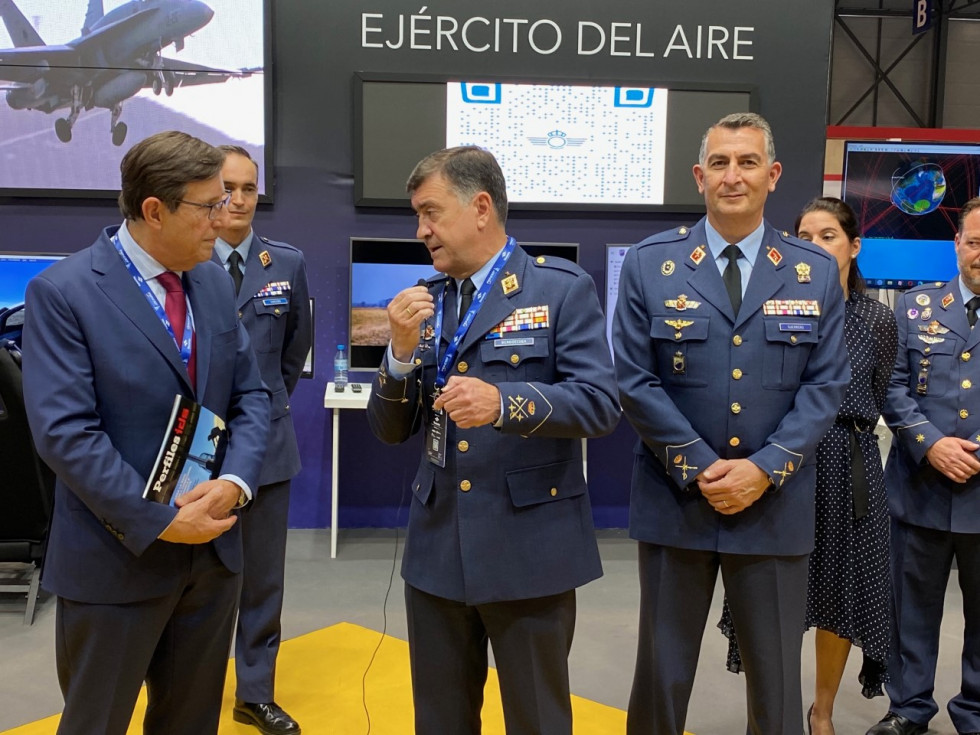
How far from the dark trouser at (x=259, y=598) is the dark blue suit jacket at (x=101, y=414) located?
44.5 inches

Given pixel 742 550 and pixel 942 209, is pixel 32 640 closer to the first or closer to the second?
pixel 742 550

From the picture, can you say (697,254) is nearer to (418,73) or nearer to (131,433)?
(131,433)

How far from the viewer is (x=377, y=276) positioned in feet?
17.4

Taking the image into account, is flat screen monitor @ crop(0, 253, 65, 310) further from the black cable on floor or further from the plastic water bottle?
the black cable on floor

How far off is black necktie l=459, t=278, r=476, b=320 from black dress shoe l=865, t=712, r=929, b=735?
2.13m

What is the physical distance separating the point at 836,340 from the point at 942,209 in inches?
189

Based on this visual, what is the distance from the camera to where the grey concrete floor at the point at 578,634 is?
3.36 metres

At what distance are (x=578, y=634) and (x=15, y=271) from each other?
11.5 feet

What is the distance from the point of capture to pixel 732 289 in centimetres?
240

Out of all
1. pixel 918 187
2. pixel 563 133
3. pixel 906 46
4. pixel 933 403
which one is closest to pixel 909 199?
pixel 918 187

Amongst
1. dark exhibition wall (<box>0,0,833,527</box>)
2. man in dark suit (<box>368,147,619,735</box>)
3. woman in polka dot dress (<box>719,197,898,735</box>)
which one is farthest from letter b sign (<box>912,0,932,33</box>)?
man in dark suit (<box>368,147,619,735</box>)

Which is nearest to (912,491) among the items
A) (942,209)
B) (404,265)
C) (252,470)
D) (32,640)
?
(252,470)

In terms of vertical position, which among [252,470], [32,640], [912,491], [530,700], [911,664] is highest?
[252,470]

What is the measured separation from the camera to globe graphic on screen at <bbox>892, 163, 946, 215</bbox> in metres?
6.51
